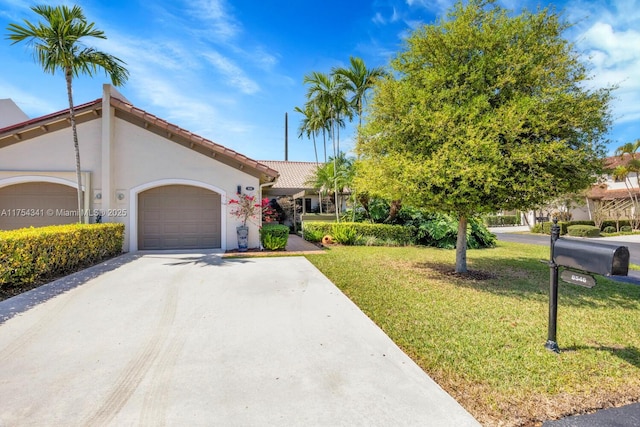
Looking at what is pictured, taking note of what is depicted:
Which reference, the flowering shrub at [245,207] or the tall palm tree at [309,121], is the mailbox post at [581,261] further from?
the tall palm tree at [309,121]

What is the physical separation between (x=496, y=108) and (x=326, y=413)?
23.4ft

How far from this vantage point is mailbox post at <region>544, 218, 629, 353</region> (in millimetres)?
2938

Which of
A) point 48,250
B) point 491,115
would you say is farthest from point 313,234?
point 48,250

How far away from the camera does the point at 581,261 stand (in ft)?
10.6

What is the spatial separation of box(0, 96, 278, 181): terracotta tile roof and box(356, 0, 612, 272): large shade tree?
Answer: 19.8 feet

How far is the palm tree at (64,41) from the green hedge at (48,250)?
212cm

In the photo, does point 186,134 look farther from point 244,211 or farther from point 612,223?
point 612,223

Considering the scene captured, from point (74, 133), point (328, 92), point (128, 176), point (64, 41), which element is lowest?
point (128, 176)

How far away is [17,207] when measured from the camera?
10625mm

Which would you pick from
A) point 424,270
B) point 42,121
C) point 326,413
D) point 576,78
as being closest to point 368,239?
point 424,270

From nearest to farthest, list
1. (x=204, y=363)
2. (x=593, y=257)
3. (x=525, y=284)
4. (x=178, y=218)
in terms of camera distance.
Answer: (x=593, y=257) < (x=204, y=363) < (x=525, y=284) < (x=178, y=218)

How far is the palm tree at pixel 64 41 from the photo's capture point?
28.2 ft

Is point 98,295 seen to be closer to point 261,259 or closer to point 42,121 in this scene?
point 261,259

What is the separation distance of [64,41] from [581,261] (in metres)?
13.2
